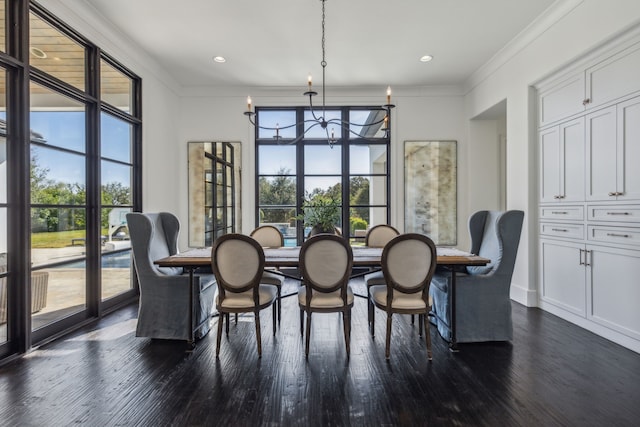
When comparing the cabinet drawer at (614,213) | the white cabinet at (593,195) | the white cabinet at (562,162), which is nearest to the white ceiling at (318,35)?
the white cabinet at (593,195)

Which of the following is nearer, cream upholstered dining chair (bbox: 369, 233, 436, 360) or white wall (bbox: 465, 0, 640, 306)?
cream upholstered dining chair (bbox: 369, 233, 436, 360)

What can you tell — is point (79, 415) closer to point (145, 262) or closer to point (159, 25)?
point (145, 262)

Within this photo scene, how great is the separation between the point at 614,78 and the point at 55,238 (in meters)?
4.98

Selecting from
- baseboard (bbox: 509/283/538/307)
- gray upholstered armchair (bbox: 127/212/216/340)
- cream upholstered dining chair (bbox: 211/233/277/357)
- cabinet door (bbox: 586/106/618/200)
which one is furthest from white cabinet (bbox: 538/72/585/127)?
gray upholstered armchair (bbox: 127/212/216/340)

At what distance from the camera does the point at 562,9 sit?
318cm

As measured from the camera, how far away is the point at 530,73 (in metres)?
3.76

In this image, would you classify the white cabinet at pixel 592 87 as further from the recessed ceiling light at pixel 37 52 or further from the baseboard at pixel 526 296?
the recessed ceiling light at pixel 37 52

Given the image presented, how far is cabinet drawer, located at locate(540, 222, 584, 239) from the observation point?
3.16 m

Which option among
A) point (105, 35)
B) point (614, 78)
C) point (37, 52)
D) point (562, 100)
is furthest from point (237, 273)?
point (562, 100)

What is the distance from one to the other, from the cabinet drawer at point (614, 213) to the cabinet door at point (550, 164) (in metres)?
0.49

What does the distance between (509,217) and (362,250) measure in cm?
131

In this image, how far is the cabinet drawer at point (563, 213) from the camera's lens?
3156 mm

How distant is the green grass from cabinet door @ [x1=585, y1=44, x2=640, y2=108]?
4921 millimetres

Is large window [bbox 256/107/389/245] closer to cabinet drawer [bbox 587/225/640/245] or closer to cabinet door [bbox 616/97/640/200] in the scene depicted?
cabinet drawer [bbox 587/225/640/245]
